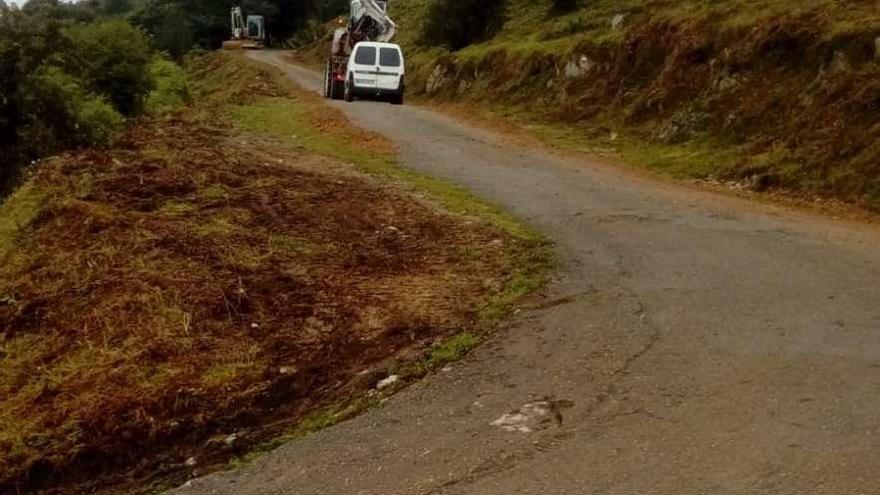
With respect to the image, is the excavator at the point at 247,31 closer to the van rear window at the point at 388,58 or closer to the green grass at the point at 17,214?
the van rear window at the point at 388,58

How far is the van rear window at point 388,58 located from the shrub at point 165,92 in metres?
5.50


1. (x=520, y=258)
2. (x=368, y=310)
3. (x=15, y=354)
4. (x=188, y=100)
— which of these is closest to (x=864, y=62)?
(x=520, y=258)

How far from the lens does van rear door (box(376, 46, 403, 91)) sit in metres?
25.0

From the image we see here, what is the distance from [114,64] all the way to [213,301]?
1458 centimetres

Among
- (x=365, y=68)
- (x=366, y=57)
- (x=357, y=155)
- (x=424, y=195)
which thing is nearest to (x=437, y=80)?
(x=366, y=57)

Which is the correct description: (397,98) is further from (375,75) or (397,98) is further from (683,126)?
(683,126)

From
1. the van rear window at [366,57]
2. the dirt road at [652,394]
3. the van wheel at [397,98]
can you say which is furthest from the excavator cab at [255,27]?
the dirt road at [652,394]

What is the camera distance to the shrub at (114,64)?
19.2m

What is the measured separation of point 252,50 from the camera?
216 ft

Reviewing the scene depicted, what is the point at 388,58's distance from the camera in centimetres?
2519

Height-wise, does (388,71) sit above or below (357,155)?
above

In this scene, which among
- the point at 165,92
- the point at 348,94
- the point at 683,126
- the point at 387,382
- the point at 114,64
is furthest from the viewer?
the point at 348,94

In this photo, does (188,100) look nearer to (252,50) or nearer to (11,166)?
(11,166)

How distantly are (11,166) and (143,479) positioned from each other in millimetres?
12243
